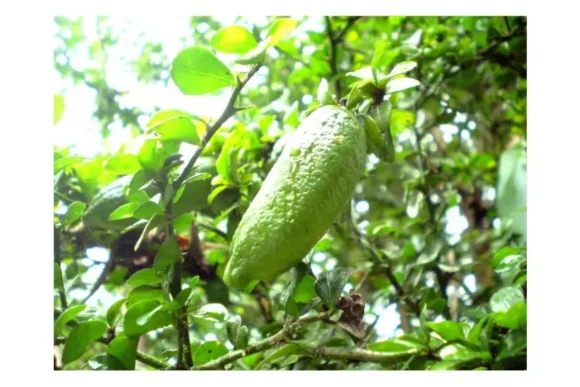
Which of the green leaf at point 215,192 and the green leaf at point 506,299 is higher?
the green leaf at point 215,192

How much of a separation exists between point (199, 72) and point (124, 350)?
0.30 meters

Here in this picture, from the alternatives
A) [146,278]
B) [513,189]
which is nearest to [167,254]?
[146,278]

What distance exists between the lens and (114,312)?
0.66m

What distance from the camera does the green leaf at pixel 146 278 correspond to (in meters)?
0.65

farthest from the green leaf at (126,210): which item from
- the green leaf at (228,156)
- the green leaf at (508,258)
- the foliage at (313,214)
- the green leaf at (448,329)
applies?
the green leaf at (508,258)

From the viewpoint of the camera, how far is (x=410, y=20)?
1020mm

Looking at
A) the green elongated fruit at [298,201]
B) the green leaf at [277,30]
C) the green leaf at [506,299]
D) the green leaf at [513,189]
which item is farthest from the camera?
the green leaf at [513,189]

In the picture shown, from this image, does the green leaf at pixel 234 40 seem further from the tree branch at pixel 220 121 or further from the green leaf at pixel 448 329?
the green leaf at pixel 448 329

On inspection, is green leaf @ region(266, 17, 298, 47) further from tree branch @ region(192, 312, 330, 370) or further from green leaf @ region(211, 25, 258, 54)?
tree branch @ region(192, 312, 330, 370)

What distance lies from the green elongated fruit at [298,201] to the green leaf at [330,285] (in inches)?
5.4

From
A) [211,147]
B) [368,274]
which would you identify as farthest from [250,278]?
[368,274]

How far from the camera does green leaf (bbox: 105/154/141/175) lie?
65cm

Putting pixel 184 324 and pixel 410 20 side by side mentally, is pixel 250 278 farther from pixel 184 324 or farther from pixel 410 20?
pixel 410 20
